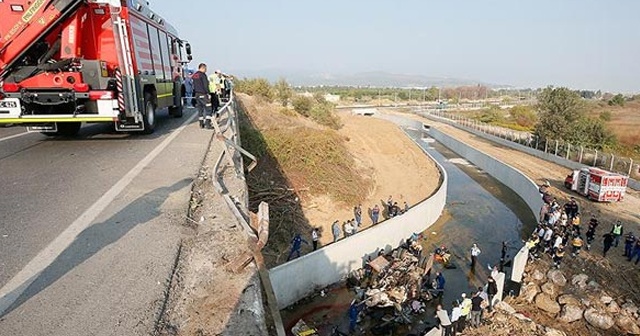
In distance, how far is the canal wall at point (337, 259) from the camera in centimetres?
1260

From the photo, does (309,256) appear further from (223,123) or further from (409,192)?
(409,192)

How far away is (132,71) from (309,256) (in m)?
7.58

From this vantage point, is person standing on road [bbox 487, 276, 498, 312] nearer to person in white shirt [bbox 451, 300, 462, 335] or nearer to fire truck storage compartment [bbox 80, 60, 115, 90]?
person in white shirt [bbox 451, 300, 462, 335]

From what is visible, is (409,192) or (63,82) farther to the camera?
(409,192)

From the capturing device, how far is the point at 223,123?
12.6 meters

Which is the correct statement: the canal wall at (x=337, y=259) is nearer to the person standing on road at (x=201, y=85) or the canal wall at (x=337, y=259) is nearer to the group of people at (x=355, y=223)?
the group of people at (x=355, y=223)

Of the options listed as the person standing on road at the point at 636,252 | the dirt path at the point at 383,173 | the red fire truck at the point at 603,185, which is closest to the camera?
the person standing on road at the point at 636,252

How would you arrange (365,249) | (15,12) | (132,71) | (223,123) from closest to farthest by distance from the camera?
(15,12), (132,71), (223,123), (365,249)

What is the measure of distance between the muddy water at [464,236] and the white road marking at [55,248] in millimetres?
7699

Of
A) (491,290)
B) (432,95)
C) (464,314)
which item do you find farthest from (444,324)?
(432,95)

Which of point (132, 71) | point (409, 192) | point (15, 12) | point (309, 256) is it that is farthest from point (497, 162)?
point (15, 12)

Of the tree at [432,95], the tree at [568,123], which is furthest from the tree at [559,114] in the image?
the tree at [432,95]

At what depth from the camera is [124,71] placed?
9.35m

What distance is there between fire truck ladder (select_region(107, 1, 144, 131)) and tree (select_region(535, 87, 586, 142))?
114 feet
